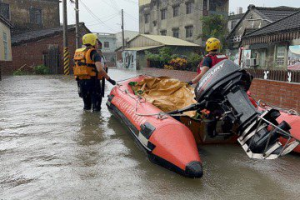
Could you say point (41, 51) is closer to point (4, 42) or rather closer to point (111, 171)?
point (4, 42)

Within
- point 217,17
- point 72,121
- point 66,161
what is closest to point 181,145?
point 66,161

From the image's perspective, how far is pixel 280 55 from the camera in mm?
15289

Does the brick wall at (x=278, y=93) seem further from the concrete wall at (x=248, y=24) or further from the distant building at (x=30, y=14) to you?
the distant building at (x=30, y=14)

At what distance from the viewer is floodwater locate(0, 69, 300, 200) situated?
8.84 ft

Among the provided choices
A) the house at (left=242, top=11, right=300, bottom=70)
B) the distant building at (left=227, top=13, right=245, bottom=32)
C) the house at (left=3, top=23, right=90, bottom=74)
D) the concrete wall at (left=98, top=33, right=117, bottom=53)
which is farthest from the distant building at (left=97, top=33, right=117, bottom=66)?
the house at (left=242, top=11, right=300, bottom=70)

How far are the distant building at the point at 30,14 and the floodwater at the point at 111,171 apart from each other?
88.3ft

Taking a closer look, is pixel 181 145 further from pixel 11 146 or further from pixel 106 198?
pixel 11 146

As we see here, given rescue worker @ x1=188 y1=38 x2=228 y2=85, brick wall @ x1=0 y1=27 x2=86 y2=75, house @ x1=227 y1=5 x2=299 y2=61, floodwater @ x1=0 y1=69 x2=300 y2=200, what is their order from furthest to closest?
1. house @ x1=227 y1=5 x2=299 y2=61
2. brick wall @ x1=0 y1=27 x2=86 y2=75
3. rescue worker @ x1=188 y1=38 x2=228 y2=85
4. floodwater @ x1=0 y1=69 x2=300 y2=200

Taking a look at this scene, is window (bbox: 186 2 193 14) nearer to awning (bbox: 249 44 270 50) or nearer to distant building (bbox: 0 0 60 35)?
distant building (bbox: 0 0 60 35)

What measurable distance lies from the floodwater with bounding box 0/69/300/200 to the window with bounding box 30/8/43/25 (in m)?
27.6

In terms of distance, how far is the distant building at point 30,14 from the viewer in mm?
27688

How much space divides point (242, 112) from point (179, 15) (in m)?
34.9

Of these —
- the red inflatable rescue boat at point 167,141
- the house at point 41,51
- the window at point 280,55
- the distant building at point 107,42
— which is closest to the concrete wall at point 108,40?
the distant building at point 107,42

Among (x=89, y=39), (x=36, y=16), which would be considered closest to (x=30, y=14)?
(x=36, y=16)
